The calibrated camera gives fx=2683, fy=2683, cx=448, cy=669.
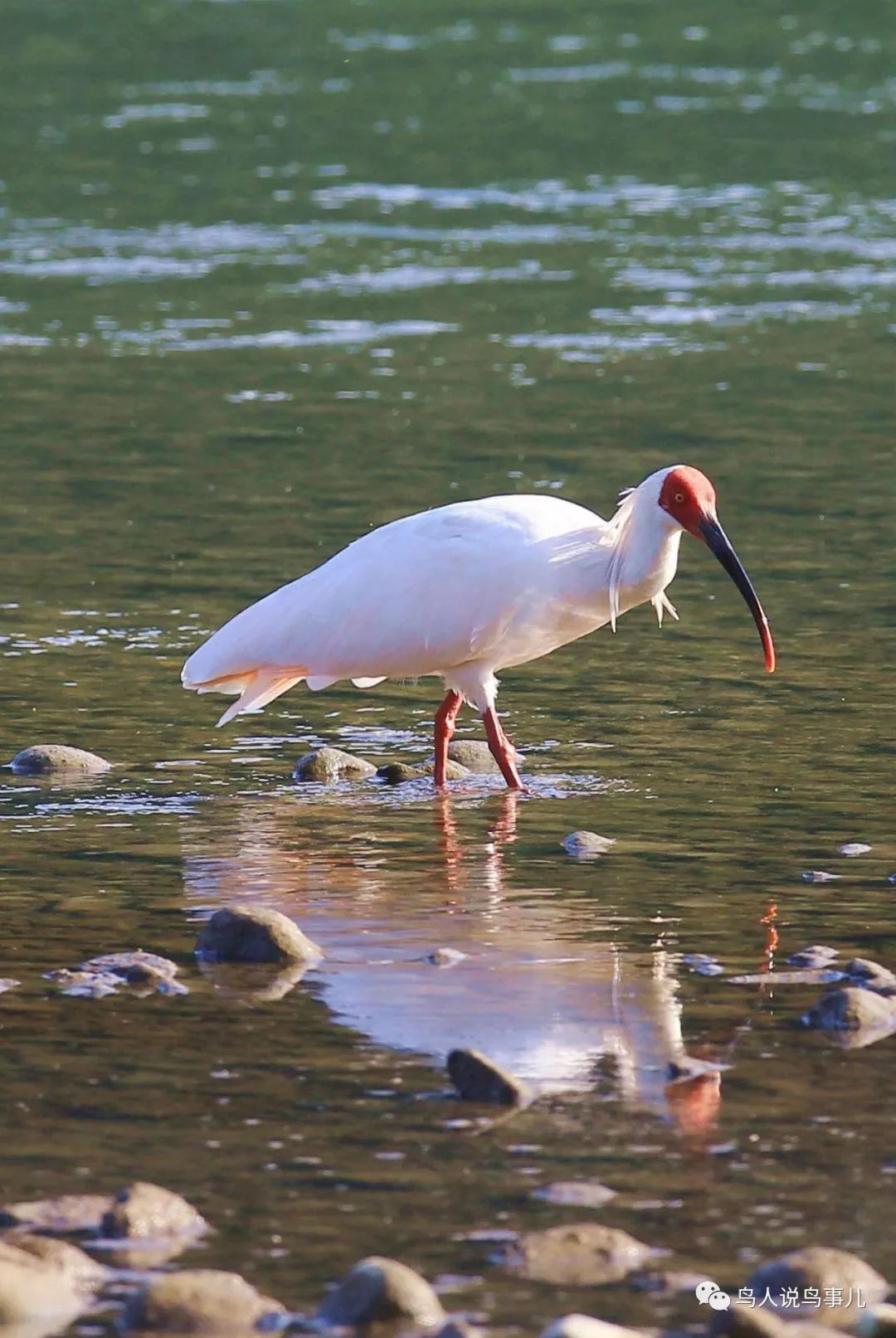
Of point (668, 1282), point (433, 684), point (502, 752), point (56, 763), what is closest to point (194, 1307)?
point (668, 1282)

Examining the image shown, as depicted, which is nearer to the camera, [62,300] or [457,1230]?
[457,1230]

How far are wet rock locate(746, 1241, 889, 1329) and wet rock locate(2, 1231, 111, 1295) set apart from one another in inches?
52.4

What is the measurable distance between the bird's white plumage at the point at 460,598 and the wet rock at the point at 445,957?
2.35 metres

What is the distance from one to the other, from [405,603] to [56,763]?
1.42 m

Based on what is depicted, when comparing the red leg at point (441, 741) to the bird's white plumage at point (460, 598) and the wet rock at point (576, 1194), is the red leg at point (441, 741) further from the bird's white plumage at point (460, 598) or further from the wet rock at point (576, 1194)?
the wet rock at point (576, 1194)

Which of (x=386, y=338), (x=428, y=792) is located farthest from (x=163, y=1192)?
(x=386, y=338)

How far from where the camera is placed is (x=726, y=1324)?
511 cm

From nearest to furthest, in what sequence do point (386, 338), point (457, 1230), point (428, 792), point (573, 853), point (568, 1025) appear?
point (457, 1230), point (568, 1025), point (573, 853), point (428, 792), point (386, 338)

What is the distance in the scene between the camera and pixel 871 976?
728 centimetres

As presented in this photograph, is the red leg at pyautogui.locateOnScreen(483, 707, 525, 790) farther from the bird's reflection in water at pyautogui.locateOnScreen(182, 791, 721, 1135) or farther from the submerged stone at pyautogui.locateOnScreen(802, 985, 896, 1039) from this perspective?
the submerged stone at pyautogui.locateOnScreen(802, 985, 896, 1039)

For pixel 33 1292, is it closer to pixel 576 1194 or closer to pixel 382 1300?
pixel 382 1300

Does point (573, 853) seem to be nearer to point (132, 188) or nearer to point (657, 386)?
point (657, 386)

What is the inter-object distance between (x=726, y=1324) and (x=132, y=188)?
22365mm

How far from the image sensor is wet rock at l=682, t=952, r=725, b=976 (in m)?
7.57
